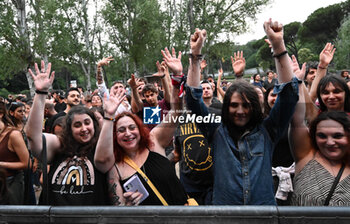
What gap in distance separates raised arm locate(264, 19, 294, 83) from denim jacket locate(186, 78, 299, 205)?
2.4 inches

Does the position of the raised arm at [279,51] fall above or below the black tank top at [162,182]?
above

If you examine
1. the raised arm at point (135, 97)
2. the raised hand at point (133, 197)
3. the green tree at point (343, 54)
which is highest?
the green tree at point (343, 54)

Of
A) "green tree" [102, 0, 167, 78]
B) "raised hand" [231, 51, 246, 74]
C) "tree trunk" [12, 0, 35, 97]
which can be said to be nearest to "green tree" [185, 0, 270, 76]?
"green tree" [102, 0, 167, 78]

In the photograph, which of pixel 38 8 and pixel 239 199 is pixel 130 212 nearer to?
pixel 239 199

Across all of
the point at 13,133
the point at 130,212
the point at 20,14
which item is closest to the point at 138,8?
the point at 20,14

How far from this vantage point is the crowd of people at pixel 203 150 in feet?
5.63

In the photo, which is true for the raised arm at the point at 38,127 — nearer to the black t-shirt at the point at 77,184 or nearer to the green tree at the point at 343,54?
the black t-shirt at the point at 77,184

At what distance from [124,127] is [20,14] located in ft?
47.6

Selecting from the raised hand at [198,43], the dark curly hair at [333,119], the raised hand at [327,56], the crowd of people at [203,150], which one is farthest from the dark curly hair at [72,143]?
the raised hand at [327,56]

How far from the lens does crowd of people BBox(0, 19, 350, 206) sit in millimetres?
1716

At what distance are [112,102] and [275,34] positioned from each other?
1280 millimetres

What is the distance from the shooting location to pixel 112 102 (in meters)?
2.03

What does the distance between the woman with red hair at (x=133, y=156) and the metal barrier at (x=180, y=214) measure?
662 mm

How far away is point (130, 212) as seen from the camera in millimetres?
1246
